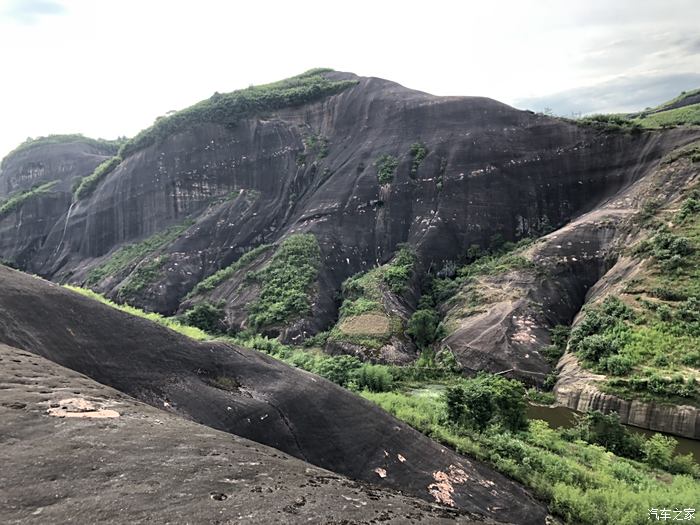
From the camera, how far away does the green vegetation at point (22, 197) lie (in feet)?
231

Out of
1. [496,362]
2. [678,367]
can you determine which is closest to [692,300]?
[678,367]

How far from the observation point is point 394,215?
4566cm

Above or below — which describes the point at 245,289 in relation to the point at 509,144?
below

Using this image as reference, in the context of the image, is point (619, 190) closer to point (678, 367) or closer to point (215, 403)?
point (678, 367)

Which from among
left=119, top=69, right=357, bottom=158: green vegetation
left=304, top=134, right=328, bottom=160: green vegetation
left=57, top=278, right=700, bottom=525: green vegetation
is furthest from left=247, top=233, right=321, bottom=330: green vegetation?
left=119, top=69, right=357, bottom=158: green vegetation

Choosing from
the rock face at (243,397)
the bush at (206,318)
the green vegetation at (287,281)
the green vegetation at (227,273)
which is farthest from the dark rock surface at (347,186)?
the rock face at (243,397)

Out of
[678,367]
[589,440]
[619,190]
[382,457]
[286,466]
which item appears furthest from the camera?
[619,190]

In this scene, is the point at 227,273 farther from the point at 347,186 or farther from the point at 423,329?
the point at 423,329

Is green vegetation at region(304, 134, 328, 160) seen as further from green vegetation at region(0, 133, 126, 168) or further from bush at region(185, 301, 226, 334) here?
green vegetation at region(0, 133, 126, 168)

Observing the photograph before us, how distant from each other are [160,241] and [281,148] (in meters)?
17.0

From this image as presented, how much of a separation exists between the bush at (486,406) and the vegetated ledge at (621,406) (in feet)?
23.8

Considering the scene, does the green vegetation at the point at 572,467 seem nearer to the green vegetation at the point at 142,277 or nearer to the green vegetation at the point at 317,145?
the green vegetation at the point at 142,277

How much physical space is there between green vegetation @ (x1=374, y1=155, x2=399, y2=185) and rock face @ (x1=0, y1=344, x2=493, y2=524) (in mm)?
41081

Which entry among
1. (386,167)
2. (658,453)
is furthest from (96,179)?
(658,453)
